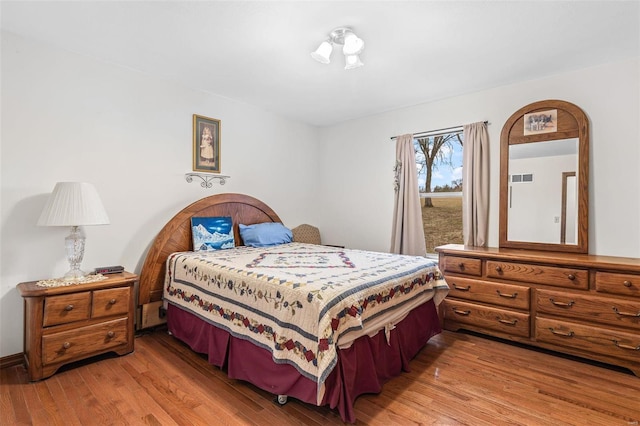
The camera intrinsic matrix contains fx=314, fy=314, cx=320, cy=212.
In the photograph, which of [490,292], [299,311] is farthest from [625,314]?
[299,311]

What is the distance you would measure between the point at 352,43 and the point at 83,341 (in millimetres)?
2889

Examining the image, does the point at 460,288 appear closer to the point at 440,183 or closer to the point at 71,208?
the point at 440,183

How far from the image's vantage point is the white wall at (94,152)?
234 centimetres

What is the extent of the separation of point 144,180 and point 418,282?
2.68 metres

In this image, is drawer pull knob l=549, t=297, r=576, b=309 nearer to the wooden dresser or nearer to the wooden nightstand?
the wooden dresser

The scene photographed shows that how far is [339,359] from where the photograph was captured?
5.61 ft

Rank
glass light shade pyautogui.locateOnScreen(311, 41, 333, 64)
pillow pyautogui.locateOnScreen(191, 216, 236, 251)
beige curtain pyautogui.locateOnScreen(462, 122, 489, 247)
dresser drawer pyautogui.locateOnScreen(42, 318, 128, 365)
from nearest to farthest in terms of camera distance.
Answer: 1. dresser drawer pyautogui.locateOnScreen(42, 318, 128, 365)
2. glass light shade pyautogui.locateOnScreen(311, 41, 333, 64)
3. pillow pyautogui.locateOnScreen(191, 216, 236, 251)
4. beige curtain pyautogui.locateOnScreen(462, 122, 489, 247)

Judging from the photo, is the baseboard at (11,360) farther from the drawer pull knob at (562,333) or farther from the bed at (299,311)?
the drawer pull knob at (562,333)

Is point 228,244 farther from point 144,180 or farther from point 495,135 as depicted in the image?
point 495,135

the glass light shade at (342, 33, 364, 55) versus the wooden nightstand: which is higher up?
the glass light shade at (342, 33, 364, 55)

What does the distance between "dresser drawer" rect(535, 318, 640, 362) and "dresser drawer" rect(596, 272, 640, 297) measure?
29 cm

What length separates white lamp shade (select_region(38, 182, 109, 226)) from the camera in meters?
2.24

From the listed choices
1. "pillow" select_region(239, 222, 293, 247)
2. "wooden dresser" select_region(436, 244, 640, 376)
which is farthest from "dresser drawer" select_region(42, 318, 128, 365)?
"wooden dresser" select_region(436, 244, 640, 376)

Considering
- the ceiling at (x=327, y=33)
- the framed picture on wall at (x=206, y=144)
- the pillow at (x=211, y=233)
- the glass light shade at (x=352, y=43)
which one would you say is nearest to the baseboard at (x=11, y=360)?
the pillow at (x=211, y=233)
